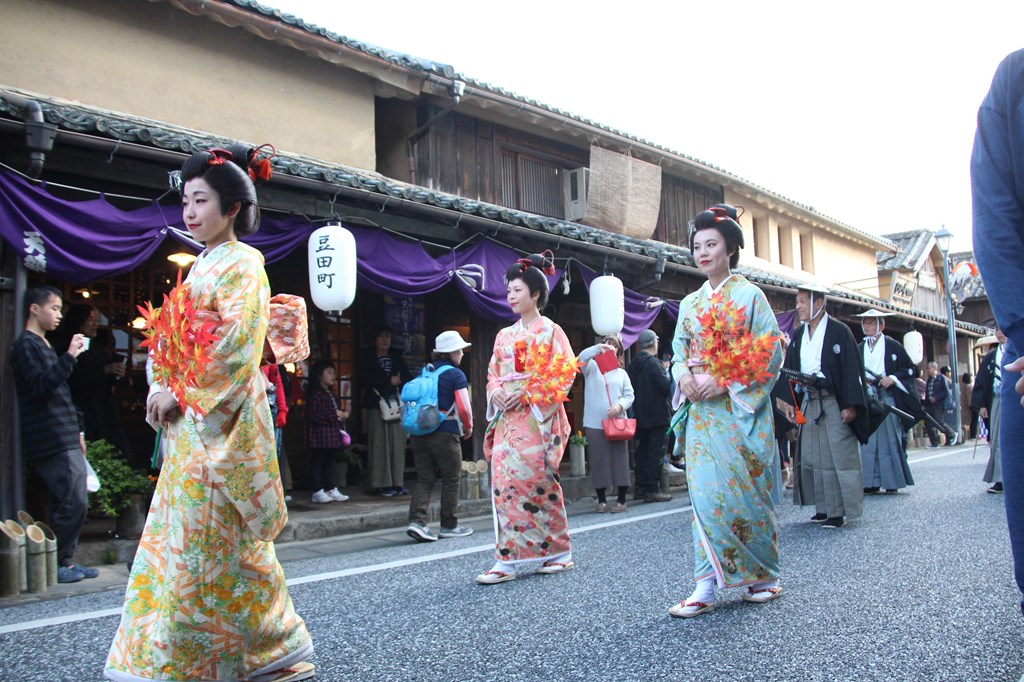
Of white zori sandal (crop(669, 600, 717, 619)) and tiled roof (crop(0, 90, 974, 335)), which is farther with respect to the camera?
tiled roof (crop(0, 90, 974, 335))

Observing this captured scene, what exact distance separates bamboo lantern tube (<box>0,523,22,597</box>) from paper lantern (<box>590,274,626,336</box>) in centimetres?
749

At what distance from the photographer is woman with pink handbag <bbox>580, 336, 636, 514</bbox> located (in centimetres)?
910

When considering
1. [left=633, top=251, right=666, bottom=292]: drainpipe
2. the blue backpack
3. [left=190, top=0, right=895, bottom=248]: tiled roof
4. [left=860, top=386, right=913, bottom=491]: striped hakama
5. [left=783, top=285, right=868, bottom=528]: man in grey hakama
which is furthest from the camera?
[left=633, top=251, right=666, bottom=292]: drainpipe

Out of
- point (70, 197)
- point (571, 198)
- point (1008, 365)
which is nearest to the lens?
point (1008, 365)

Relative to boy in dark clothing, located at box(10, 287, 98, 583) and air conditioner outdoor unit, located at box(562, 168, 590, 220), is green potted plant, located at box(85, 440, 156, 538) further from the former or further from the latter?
air conditioner outdoor unit, located at box(562, 168, 590, 220)

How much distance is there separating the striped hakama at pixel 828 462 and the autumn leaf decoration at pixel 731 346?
9.32 ft

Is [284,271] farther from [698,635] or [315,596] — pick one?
[698,635]

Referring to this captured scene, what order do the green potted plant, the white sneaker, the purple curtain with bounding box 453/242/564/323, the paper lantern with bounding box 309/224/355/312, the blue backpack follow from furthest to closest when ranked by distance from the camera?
the purple curtain with bounding box 453/242/564/323 < the white sneaker < the paper lantern with bounding box 309/224/355/312 < the blue backpack < the green potted plant

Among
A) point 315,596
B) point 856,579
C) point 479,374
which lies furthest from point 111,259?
point 856,579

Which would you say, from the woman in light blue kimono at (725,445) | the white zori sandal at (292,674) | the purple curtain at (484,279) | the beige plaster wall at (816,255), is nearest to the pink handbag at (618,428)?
the purple curtain at (484,279)

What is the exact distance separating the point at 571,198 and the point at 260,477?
12.3m

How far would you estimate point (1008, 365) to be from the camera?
228 cm

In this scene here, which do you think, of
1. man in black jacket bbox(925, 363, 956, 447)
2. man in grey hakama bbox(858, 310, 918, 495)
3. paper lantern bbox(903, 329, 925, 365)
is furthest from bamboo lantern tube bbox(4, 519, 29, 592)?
man in black jacket bbox(925, 363, 956, 447)

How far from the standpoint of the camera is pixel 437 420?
22.6ft
